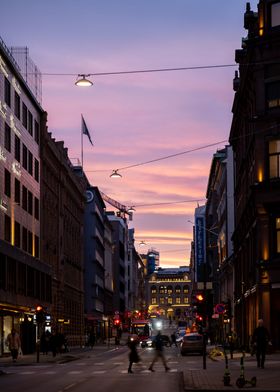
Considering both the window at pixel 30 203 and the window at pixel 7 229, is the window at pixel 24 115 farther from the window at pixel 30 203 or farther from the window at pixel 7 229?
the window at pixel 7 229

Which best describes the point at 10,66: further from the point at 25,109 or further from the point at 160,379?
the point at 160,379

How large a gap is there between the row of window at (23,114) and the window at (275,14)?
20.6m

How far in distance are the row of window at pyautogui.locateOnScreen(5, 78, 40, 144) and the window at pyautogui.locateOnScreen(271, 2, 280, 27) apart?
2056cm

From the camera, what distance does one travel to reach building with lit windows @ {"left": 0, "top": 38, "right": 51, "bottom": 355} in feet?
214

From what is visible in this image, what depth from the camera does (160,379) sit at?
111 feet

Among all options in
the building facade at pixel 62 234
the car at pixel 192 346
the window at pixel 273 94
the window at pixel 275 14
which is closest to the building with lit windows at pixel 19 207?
the building facade at pixel 62 234

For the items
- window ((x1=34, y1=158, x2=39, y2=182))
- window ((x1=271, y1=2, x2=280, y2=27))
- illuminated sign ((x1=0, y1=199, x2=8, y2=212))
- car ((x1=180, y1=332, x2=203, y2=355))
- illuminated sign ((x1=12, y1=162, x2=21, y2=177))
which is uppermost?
window ((x1=271, y1=2, x2=280, y2=27))

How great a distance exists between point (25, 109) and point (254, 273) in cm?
2584

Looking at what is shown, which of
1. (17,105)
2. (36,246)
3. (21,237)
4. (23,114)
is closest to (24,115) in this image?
(23,114)

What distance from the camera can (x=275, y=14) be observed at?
2216 inches

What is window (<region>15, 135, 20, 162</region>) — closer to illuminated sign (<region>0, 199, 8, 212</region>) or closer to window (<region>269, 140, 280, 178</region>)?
illuminated sign (<region>0, 199, 8, 212</region>)

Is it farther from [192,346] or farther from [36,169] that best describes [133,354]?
[36,169]

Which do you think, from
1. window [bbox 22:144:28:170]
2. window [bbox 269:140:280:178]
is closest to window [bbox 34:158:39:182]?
window [bbox 22:144:28:170]

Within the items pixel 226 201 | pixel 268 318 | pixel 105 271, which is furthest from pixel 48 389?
pixel 105 271
